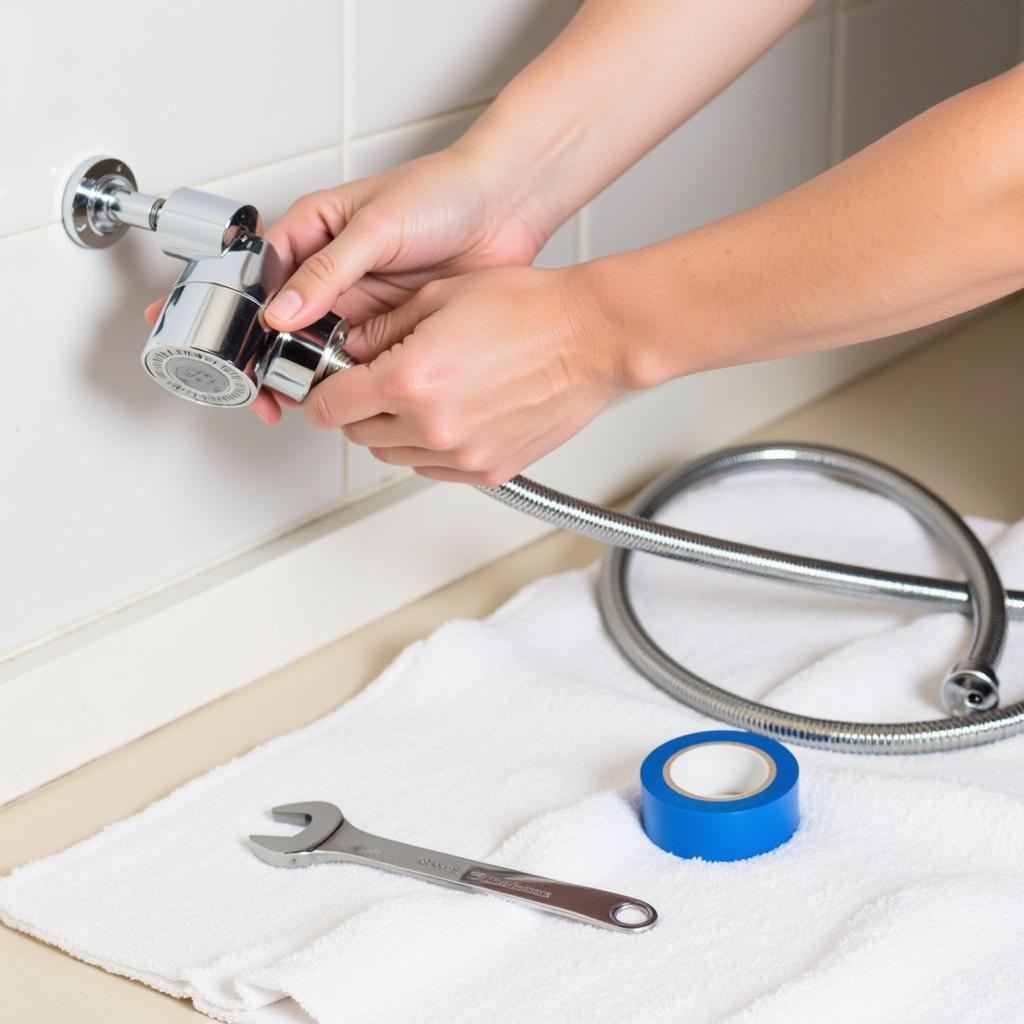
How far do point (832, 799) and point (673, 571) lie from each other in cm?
25

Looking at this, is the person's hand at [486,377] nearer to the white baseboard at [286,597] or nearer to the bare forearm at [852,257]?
the bare forearm at [852,257]

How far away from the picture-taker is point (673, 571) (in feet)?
3.21

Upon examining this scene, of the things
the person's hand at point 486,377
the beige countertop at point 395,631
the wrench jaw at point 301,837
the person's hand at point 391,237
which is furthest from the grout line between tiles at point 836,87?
the wrench jaw at point 301,837

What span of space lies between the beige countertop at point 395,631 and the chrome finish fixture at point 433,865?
0.09 m

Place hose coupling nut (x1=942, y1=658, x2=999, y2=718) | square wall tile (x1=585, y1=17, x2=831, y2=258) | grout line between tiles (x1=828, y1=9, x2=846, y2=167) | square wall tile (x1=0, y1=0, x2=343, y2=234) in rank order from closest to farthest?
square wall tile (x1=0, y1=0, x2=343, y2=234) < hose coupling nut (x1=942, y1=658, x2=999, y2=718) < square wall tile (x1=585, y1=17, x2=831, y2=258) < grout line between tiles (x1=828, y1=9, x2=846, y2=167)

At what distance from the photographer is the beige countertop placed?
67 cm

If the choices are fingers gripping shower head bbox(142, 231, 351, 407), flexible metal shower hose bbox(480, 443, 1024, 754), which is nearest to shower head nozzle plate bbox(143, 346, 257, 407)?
fingers gripping shower head bbox(142, 231, 351, 407)

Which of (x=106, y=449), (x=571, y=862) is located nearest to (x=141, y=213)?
(x=106, y=449)

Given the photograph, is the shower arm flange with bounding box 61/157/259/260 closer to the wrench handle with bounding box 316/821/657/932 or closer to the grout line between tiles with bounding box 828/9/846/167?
the wrench handle with bounding box 316/821/657/932

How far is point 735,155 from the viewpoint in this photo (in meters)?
1.13

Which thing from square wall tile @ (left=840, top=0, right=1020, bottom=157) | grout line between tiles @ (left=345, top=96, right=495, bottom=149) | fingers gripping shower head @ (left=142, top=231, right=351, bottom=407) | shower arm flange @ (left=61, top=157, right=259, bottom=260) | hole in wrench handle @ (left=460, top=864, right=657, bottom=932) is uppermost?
square wall tile @ (left=840, top=0, right=1020, bottom=157)

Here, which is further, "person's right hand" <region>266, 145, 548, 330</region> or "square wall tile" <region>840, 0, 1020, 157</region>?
"square wall tile" <region>840, 0, 1020, 157</region>

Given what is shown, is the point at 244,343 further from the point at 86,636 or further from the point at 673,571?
the point at 673,571

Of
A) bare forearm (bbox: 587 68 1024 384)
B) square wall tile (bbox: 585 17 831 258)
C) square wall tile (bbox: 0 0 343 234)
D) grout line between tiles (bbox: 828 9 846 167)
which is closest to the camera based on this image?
bare forearm (bbox: 587 68 1024 384)
